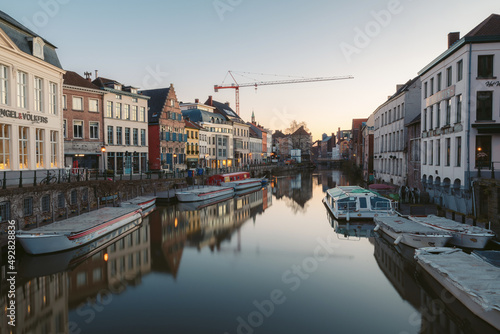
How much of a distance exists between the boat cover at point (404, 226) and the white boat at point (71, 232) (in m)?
14.8

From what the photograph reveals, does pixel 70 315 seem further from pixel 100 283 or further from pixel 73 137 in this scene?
pixel 73 137

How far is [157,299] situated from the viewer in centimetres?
1134

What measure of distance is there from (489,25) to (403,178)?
17232 millimetres

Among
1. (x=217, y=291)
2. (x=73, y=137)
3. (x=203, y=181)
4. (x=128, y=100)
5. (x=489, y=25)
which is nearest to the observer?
(x=217, y=291)

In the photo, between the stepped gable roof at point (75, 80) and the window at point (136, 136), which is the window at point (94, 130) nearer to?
the stepped gable roof at point (75, 80)

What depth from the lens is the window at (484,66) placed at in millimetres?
19748

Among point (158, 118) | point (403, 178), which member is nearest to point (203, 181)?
point (158, 118)

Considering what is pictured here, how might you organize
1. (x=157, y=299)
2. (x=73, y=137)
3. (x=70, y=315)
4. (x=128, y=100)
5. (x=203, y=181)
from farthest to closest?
(x=203, y=181) → (x=128, y=100) → (x=73, y=137) → (x=157, y=299) → (x=70, y=315)

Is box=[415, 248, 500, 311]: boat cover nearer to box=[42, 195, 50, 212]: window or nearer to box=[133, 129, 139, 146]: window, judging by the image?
box=[42, 195, 50, 212]: window

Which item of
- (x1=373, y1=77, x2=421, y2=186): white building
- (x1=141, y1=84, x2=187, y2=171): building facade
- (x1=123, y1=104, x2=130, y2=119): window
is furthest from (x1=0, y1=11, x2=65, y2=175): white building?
(x1=373, y1=77, x2=421, y2=186): white building

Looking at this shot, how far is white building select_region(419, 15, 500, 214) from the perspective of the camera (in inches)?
767

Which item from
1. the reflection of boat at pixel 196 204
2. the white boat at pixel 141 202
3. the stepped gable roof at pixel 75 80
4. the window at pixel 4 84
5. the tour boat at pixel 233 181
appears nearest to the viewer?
the window at pixel 4 84

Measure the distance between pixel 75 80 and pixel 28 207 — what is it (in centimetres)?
2017

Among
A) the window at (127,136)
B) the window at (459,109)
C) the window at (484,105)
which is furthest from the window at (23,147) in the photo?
the window at (484,105)
